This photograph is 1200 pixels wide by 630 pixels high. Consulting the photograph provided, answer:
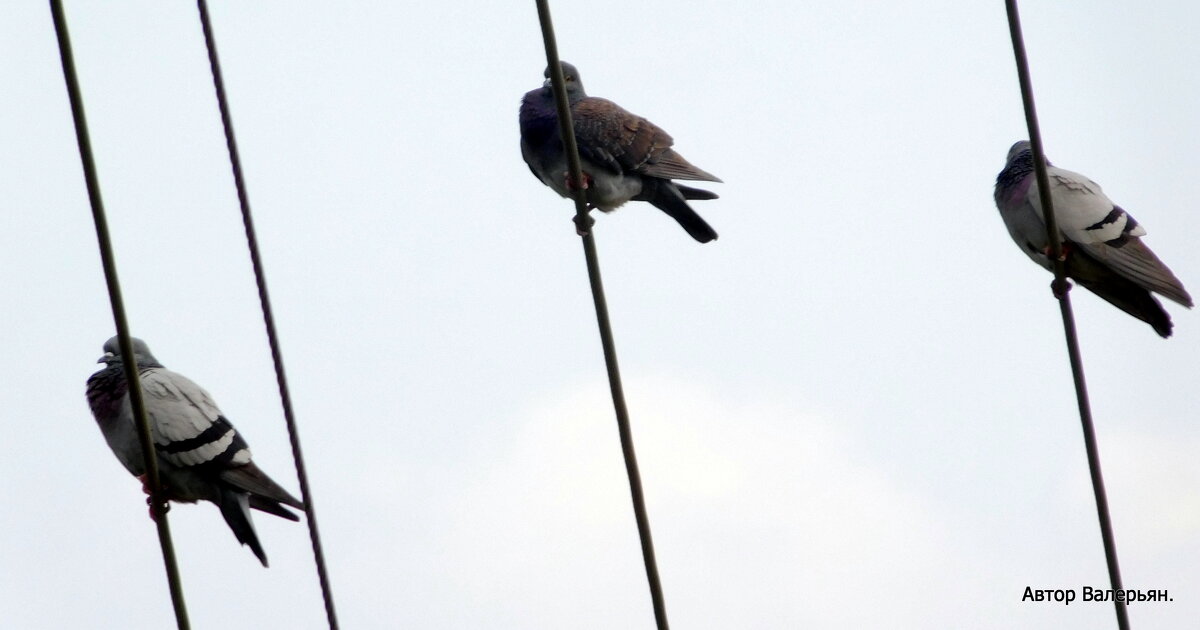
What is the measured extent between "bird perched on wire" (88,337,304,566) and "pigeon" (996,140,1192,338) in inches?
151

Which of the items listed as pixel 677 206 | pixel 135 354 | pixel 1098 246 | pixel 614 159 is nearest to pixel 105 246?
pixel 135 354

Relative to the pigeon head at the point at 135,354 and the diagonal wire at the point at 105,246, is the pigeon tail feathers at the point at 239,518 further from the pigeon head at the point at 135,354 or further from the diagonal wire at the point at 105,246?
the diagonal wire at the point at 105,246

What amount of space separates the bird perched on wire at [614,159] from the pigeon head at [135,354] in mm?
2292

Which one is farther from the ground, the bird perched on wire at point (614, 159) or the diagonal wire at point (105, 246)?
the bird perched on wire at point (614, 159)

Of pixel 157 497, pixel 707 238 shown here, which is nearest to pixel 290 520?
pixel 707 238

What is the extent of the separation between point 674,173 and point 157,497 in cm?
460

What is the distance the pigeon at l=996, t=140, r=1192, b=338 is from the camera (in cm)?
695

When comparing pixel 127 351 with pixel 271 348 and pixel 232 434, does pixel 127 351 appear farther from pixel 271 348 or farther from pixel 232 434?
pixel 232 434

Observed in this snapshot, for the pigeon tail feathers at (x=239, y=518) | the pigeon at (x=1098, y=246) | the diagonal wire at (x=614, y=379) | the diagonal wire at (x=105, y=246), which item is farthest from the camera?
the pigeon tail feathers at (x=239, y=518)

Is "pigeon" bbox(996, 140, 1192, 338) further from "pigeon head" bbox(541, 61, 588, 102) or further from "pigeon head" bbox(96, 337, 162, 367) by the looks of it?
"pigeon head" bbox(96, 337, 162, 367)

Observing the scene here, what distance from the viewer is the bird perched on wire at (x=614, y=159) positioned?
7.91 m

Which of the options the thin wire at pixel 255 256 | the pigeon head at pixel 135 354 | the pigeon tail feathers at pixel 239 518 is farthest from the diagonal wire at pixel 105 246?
the pigeon head at pixel 135 354

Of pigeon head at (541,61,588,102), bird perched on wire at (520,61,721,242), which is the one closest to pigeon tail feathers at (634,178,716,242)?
bird perched on wire at (520,61,721,242)

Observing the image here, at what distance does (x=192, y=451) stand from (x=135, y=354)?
3.24ft
